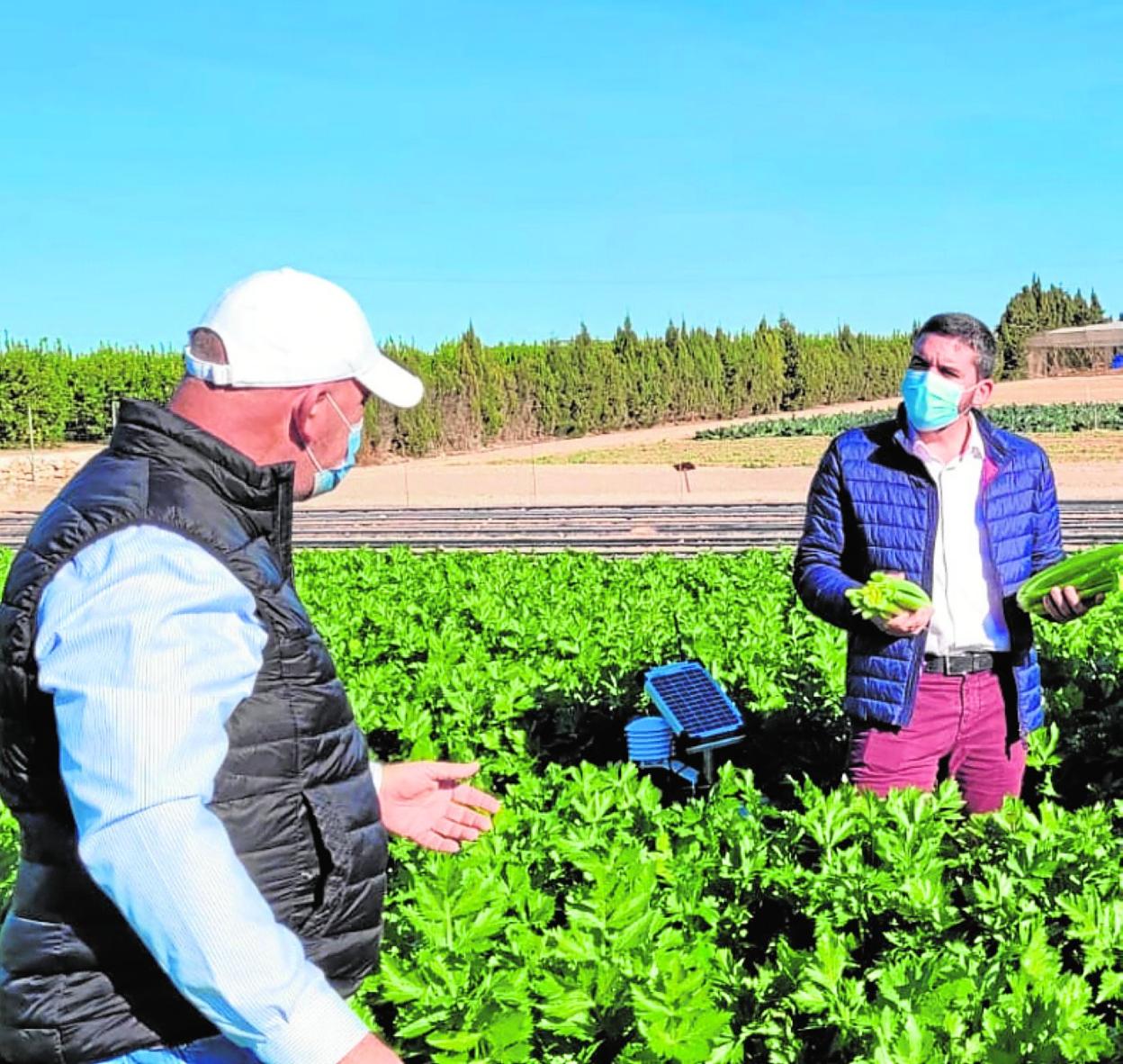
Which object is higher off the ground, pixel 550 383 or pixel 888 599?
pixel 550 383

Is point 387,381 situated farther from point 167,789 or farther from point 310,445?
point 167,789

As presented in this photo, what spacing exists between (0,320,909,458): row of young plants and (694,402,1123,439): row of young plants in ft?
20.0

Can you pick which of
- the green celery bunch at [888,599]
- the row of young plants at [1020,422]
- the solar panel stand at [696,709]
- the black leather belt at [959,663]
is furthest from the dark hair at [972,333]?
the row of young plants at [1020,422]

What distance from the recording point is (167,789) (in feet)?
5.29

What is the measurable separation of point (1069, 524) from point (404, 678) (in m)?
17.1

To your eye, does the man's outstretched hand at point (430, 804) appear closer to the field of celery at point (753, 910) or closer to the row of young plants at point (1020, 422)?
the field of celery at point (753, 910)

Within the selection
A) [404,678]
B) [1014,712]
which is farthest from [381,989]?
[404,678]

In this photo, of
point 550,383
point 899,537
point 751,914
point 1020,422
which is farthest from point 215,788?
point 550,383

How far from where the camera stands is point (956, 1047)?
2520 millimetres

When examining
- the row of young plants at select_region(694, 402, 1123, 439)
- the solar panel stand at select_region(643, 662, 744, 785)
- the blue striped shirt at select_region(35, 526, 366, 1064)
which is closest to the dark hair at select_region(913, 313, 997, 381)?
the solar panel stand at select_region(643, 662, 744, 785)

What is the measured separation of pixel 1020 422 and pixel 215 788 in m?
45.8

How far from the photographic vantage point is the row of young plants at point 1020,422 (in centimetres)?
4241

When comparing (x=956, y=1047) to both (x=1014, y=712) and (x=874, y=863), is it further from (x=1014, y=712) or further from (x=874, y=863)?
(x=1014, y=712)

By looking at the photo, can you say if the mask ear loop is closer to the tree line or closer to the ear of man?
the ear of man
